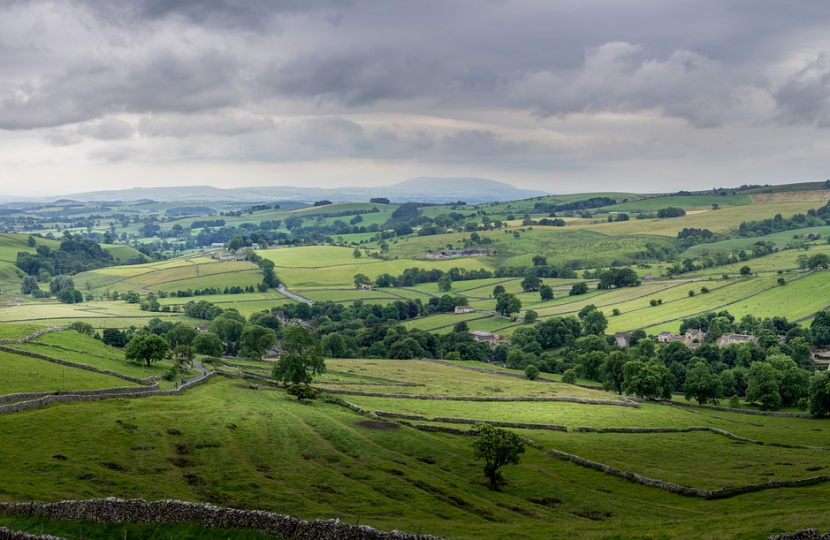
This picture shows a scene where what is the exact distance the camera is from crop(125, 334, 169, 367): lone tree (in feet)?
321

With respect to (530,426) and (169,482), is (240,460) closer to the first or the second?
(169,482)

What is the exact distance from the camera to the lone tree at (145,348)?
97.9 meters

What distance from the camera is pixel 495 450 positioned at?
5741 centimetres

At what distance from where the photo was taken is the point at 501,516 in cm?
4859

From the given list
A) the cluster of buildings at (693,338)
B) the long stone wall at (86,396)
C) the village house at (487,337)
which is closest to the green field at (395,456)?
the long stone wall at (86,396)

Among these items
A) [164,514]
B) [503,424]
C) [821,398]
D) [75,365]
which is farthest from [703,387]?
[164,514]

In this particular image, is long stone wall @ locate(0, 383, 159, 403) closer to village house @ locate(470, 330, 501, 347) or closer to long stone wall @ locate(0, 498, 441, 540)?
long stone wall @ locate(0, 498, 441, 540)

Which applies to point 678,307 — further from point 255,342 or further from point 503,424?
point 503,424

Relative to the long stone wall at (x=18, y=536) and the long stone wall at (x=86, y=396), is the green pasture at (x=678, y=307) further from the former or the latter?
the long stone wall at (x=18, y=536)

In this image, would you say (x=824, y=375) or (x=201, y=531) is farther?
(x=824, y=375)

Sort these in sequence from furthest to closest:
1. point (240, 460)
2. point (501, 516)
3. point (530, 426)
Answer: point (530, 426) → point (240, 460) → point (501, 516)

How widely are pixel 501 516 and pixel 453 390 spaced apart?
58044 mm

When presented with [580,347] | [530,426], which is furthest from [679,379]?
[530,426]

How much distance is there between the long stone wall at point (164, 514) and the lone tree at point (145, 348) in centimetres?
5923
